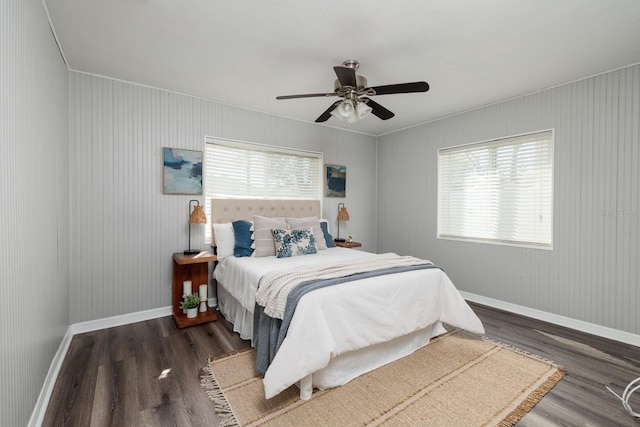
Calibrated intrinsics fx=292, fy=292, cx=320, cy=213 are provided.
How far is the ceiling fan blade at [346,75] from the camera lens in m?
2.15

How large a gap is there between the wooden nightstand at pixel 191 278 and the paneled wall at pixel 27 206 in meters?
1.01

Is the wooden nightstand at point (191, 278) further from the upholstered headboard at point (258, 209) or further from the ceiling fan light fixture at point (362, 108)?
the ceiling fan light fixture at point (362, 108)

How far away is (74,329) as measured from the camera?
2.89 metres

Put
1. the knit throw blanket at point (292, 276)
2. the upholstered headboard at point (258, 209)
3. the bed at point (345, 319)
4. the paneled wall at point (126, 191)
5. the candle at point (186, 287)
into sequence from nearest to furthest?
the bed at point (345, 319), the knit throw blanket at point (292, 276), the paneled wall at point (126, 191), the candle at point (186, 287), the upholstered headboard at point (258, 209)

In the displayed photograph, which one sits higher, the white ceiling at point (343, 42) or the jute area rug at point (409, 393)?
the white ceiling at point (343, 42)

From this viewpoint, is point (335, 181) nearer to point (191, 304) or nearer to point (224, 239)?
point (224, 239)

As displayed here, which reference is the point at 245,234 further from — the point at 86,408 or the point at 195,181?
the point at 86,408

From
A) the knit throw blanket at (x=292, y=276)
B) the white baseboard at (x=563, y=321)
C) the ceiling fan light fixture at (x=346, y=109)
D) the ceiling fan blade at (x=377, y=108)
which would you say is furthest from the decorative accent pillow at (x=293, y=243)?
the white baseboard at (x=563, y=321)

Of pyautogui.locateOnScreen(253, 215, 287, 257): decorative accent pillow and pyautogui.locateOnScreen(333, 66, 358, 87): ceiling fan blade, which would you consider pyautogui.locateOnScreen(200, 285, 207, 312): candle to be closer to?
pyautogui.locateOnScreen(253, 215, 287, 257): decorative accent pillow

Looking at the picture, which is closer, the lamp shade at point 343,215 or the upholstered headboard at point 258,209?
the upholstered headboard at point 258,209

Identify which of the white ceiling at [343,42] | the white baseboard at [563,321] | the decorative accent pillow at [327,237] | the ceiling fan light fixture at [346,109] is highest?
the white ceiling at [343,42]

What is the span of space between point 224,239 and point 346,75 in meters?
2.26

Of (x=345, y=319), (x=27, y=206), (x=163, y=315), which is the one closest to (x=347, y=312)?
(x=345, y=319)

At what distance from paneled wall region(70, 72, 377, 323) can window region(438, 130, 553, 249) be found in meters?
3.21
